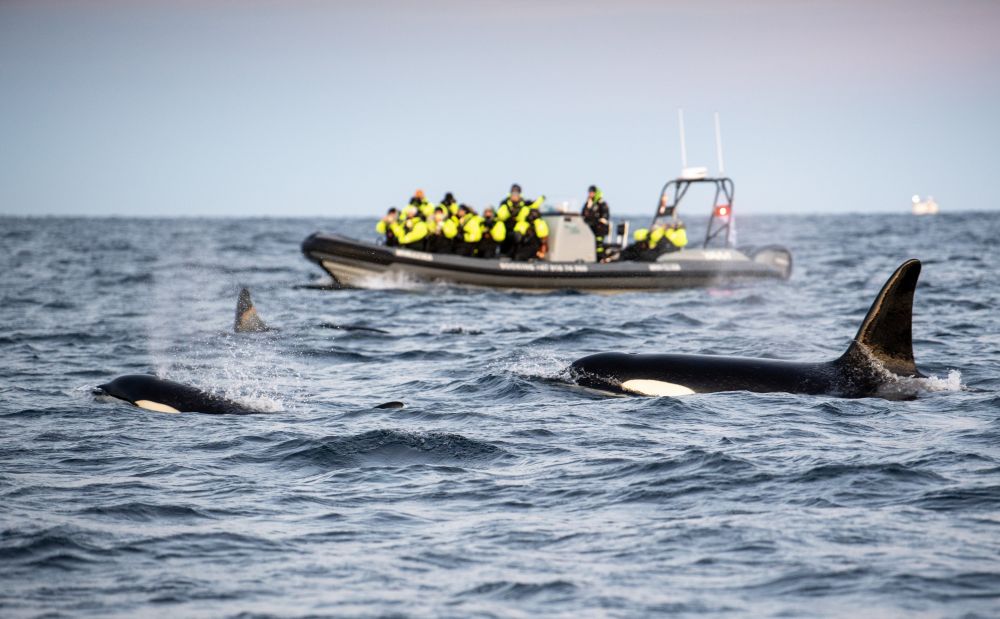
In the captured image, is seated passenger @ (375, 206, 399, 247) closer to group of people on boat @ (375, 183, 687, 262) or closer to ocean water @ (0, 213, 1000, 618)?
group of people on boat @ (375, 183, 687, 262)

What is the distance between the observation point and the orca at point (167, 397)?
10.9 meters

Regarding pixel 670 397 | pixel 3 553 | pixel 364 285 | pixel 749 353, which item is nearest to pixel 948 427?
pixel 670 397

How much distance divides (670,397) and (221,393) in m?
4.31

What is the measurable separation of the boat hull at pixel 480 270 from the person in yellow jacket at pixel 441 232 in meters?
1.00

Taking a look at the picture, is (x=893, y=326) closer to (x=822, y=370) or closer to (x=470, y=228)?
(x=822, y=370)

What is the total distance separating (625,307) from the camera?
23.5 metres

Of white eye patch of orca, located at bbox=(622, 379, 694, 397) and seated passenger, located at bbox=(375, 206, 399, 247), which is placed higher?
seated passenger, located at bbox=(375, 206, 399, 247)

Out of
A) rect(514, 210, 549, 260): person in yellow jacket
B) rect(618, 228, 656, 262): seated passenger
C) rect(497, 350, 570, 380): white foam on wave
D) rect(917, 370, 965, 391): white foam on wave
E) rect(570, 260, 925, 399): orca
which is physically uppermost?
rect(514, 210, 549, 260): person in yellow jacket

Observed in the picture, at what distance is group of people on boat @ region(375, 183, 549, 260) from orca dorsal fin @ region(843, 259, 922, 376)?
15.8 m

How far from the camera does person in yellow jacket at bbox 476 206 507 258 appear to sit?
87.8 feet

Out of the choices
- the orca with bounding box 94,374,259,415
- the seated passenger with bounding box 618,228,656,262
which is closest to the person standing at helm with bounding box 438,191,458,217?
the seated passenger with bounding box 618,228,656,262

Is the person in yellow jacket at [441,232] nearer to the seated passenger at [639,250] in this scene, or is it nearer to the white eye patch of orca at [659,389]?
the seated passenger at [639,250]

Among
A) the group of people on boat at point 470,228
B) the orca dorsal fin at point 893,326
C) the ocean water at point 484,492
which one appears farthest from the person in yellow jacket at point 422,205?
the orca dorsal fin at point 893,326

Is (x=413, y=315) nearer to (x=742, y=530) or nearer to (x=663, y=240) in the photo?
(x=663, y=240)
